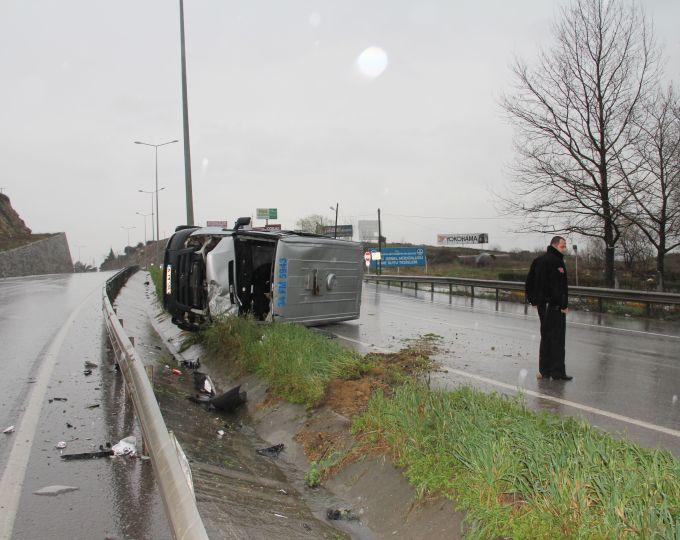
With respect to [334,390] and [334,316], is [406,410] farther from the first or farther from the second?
[334,316]

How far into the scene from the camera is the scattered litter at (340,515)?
420 cm

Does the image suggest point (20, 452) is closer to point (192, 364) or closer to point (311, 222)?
point (192, 364)

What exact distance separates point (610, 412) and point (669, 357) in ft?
14.1

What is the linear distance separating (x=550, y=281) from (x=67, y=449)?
6126 mm

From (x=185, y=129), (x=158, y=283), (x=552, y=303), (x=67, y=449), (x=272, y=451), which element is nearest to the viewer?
(x=67, y=449)

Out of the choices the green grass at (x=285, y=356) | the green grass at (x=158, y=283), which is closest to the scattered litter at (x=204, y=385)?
the green grass at (x=285, y=356)

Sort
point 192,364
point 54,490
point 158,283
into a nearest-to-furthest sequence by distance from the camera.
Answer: point 54,490 → point 192,364 → point 158,283

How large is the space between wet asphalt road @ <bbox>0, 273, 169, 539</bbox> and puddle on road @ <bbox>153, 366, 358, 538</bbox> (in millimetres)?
398

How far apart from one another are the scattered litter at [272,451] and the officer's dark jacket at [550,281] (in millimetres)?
4065

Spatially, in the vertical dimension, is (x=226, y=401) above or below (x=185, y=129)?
below

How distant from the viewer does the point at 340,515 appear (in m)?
4.24

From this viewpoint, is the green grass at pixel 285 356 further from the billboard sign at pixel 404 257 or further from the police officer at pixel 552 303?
the billboard sign at pixel 404 257

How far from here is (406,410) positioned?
478cm

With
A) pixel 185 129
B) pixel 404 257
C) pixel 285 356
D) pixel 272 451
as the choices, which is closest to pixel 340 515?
Answer: pixel 272 451
